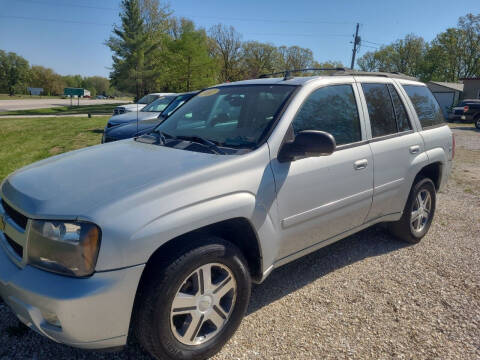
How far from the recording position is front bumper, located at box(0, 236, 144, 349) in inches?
67.7

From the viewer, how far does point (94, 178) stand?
2.21m

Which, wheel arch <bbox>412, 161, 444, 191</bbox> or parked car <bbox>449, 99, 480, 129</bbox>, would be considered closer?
wheel arch <bbox>412, 161, 444, 191</bbox>

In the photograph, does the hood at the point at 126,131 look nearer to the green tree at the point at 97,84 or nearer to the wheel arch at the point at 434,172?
the wheel arch at the point at 434,172

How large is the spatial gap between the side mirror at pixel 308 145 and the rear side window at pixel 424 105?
1996mm

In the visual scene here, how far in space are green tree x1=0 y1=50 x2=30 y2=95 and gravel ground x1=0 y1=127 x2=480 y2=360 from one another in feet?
339

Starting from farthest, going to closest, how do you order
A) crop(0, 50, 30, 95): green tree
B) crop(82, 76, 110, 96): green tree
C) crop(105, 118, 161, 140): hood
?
crop(82, 76, 110, 96): green tree, crop(0, 50, 30, 95): green tree, crop(105, 118, 161, 140): hood

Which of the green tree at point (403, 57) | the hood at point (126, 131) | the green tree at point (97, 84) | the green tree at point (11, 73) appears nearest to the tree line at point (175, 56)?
the green tree at point (403, 57)

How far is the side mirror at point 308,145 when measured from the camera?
2412 mm

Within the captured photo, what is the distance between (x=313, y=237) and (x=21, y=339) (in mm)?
2188

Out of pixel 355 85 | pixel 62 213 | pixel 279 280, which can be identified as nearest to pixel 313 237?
pixel 279 280

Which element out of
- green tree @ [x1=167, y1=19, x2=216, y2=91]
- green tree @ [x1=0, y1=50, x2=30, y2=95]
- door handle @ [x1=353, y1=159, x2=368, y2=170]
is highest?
green tree @ [x1=0, y1=50, x2=30, y2=95]

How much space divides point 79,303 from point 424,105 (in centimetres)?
396

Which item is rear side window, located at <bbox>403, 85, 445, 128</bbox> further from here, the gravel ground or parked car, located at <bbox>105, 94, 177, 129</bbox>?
parked car, located at <bbox>105, 94, 177, 129</bbox>

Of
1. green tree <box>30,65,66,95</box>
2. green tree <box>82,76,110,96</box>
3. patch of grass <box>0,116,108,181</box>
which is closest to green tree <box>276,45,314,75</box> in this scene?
patch of grass <box>0,116,108,181</box>
